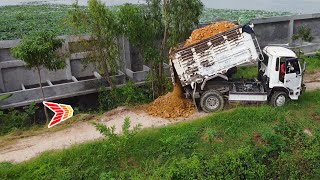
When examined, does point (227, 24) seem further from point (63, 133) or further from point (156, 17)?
point (63, 133)

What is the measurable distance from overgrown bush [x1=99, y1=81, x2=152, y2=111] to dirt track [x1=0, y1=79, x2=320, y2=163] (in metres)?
0.81

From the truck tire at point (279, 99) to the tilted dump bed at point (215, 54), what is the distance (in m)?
1.47

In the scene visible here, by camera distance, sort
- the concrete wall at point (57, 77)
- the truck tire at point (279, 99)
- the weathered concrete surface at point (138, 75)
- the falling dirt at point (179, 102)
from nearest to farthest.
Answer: the truck tire at point (279, 99), the falling dirt at point (179, 102), the concrete wall at point (57, 77), the weathered concrete surface at point (138, 75)

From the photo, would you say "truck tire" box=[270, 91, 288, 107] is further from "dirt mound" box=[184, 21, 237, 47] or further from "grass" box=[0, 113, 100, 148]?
"grass" box=[0, 113, 100, 148]

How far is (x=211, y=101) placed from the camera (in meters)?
13.3

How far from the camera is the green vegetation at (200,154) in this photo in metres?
10.1

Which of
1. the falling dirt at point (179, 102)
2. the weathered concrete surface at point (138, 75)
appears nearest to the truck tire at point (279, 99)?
the falling dirt at point (179, 102)

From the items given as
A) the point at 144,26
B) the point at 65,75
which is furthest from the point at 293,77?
the point at 65,75

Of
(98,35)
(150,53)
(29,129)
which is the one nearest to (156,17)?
(150,53)

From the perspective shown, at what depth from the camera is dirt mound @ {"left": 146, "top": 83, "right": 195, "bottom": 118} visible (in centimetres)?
1333

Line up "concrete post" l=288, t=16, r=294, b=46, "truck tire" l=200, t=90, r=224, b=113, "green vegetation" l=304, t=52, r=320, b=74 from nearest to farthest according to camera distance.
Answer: "truck tire" l=200, t=90, r=224, b=113, "green vegetation" l=304, t=52, r=320, b=74, "concrete post" l=288, t=16, r=294, b=46

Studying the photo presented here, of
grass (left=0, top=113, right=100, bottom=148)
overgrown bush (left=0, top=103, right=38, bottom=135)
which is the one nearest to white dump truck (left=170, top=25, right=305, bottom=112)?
grass (left=0, top=113, right=100, bottom=148)

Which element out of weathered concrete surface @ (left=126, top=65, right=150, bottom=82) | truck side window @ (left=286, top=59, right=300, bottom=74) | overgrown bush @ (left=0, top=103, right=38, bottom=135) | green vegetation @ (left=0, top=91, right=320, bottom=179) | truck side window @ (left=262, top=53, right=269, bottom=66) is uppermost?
truck side window @ (left=262, top=53, right=269, bottom=66)

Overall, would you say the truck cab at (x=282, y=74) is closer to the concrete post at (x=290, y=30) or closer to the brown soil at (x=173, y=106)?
the brown soil at (x=173, y=106)
